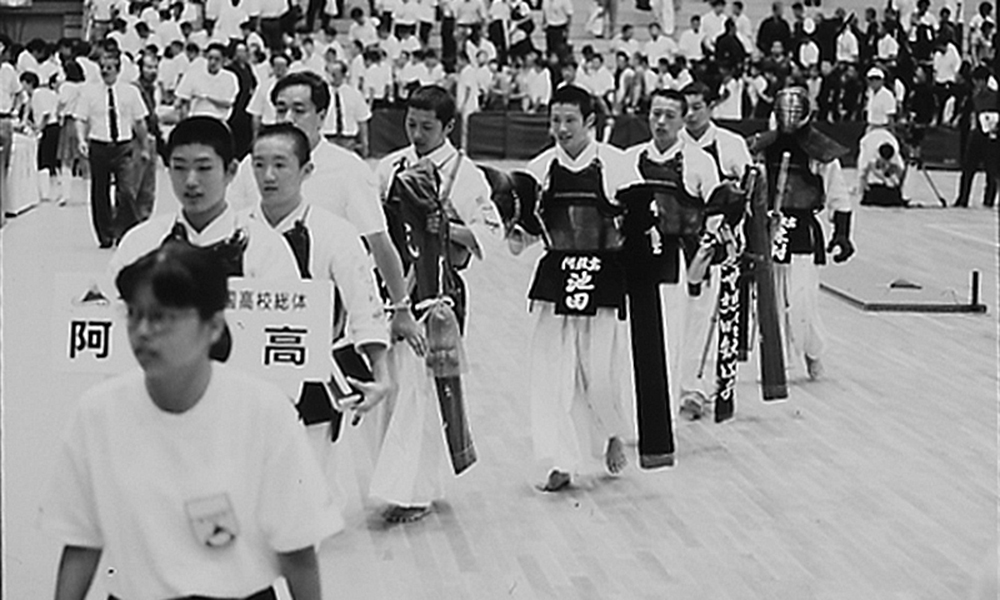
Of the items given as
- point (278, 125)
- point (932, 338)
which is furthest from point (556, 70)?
point (278, 125)

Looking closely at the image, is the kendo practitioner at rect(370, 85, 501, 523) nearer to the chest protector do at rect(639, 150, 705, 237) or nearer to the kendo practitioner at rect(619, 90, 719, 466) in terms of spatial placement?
the kendo practitioner at rect(619, 90, 719, 466)

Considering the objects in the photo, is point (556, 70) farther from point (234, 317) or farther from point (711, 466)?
point (234, 317)

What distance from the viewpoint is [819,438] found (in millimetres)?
10102

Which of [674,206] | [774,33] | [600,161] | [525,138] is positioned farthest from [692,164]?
[774,33]

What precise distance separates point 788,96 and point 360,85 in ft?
62.4

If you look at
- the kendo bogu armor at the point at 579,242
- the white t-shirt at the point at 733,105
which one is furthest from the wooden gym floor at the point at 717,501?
the white t-shirt at the point at 733,105

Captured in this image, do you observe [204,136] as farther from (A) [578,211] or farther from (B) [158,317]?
(A) [578,211]

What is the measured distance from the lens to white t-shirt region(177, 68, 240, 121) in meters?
23.4

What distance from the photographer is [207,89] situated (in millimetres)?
23453

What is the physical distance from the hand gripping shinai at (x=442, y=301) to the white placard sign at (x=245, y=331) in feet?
9.34

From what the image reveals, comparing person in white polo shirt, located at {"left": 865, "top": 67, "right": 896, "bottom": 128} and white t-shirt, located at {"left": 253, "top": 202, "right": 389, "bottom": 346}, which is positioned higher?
white t-shirt, located at {"left": 253, "top": 202, "right": 389, "bottom": 346}

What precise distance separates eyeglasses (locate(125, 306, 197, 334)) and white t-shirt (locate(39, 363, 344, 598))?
0.16 metres

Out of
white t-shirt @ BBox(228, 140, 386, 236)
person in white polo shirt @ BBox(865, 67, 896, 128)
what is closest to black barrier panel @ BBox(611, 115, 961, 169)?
person in white polo shirt @ BBox(865, 67, 896, 128)

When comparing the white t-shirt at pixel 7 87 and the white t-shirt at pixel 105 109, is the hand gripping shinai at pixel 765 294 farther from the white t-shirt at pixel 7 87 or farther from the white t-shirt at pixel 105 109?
the white t-shirt at pixel 7 87
